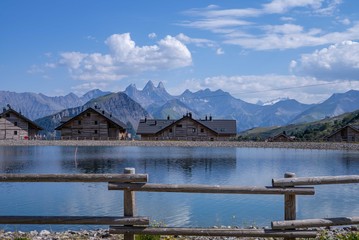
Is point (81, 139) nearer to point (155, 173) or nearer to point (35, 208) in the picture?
point (155, 173)

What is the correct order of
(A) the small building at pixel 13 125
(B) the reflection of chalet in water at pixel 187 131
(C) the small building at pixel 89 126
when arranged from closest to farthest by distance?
1. (A) the small building at pixel 13 125
2. (C) the small building at pixel 89 126
3. (B) the reflection of chalet in water at pixel 187 131

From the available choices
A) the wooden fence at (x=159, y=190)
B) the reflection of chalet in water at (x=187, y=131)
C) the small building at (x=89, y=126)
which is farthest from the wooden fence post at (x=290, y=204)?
the small building at (x=89, y=126)

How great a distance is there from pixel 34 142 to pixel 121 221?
293 ft

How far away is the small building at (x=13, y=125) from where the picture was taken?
10444 centimetres

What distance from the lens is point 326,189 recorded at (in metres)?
28.9

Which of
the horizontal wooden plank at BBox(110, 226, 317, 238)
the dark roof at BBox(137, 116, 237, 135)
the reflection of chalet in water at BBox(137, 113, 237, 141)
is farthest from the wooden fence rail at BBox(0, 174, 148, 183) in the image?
the dark roof at BBox(137, 116, 237, 135)

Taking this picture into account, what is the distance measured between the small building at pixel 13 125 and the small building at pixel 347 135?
237ft

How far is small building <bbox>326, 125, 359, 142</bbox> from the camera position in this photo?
104 metres

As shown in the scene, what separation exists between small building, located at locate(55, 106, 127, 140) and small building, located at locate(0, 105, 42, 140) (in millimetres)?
7803

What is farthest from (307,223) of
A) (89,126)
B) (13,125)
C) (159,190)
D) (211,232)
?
(13,125)

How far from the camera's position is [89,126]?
352 ft

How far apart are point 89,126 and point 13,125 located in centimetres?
1716

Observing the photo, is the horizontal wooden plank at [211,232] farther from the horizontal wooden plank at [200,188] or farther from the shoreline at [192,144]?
the shoreline at [192,144]

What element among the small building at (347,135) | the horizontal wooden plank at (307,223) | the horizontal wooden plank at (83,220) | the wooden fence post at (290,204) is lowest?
the horizontal wooden plank at (307,223)
